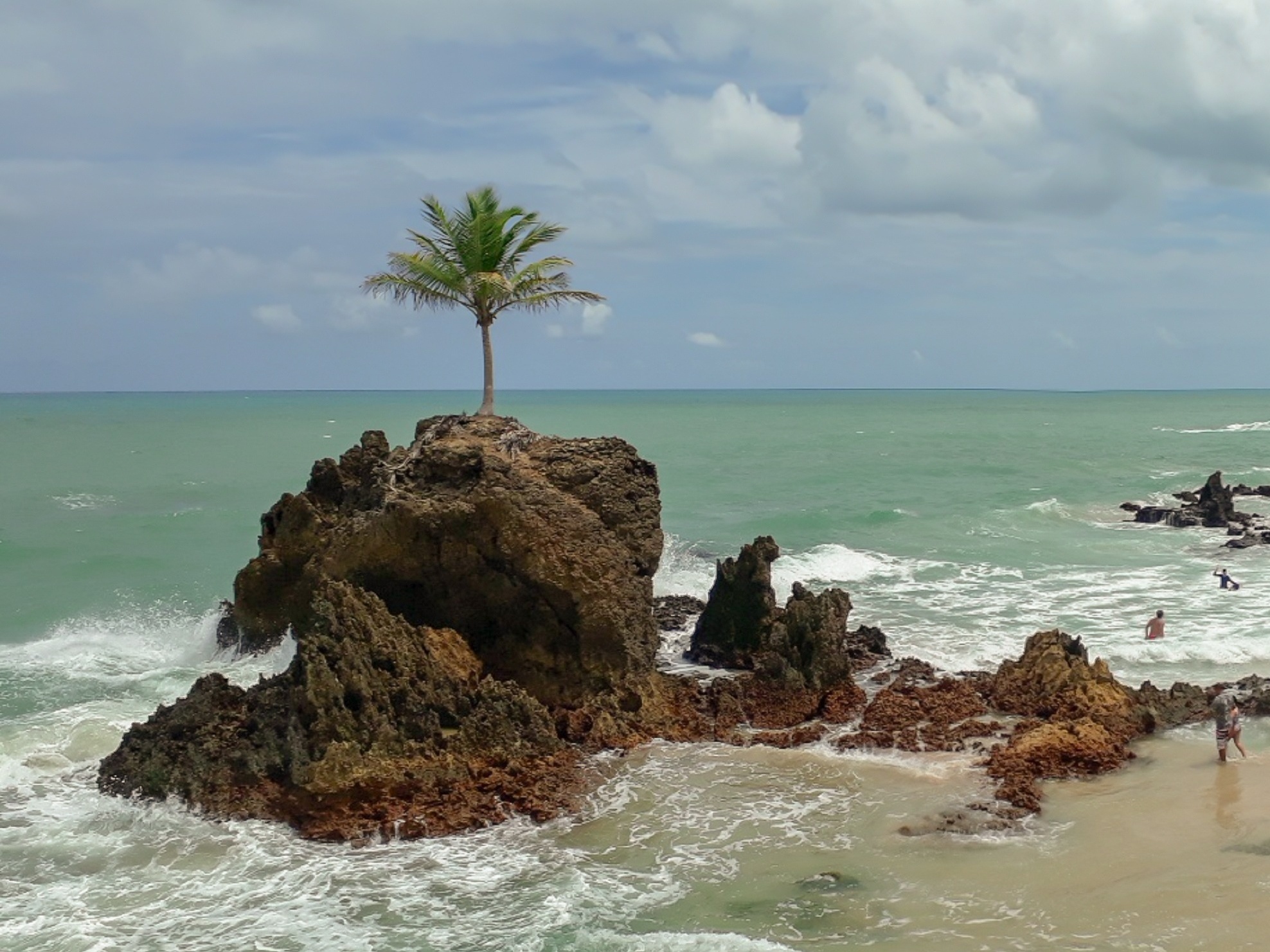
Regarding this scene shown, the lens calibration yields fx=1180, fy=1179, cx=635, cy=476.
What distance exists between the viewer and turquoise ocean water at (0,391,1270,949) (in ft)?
33.8

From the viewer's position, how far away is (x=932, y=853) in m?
11.4

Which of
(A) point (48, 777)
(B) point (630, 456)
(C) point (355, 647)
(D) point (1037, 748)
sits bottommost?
(A) point (48, 777)

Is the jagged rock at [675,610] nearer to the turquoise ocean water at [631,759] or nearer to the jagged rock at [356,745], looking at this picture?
the turquoise ocean water at [631,759]

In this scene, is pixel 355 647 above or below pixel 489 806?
above

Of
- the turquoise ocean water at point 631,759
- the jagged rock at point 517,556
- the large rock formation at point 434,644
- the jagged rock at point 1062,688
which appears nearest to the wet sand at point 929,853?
the turquoise ocean water at point 631,759

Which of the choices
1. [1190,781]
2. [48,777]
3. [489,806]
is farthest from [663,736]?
[48,777]

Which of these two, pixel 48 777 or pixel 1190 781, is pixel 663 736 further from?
pixel 48 777

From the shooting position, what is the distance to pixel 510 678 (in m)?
15.8

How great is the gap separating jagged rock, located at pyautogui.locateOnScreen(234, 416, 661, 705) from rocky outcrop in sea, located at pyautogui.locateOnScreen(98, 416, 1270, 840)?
0.03 meters

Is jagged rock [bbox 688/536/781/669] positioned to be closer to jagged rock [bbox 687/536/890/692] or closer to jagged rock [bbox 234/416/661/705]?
jagged rock [bbox 687/536/890/692]

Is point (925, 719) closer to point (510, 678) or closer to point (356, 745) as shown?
point (510, 678)

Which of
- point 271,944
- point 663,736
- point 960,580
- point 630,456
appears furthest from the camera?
point 960,580

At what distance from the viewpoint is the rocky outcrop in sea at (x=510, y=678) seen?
42.6ft

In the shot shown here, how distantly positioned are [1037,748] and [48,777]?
38.5 ft
